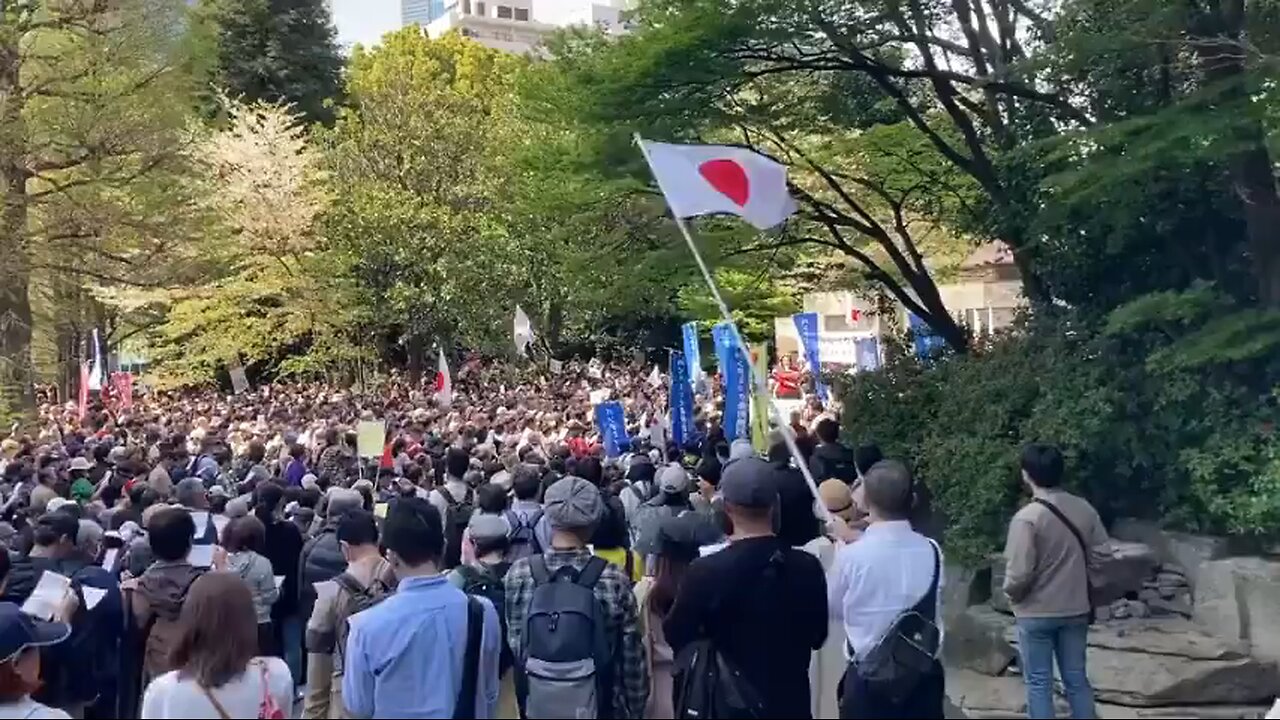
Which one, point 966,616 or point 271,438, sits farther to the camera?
point 271,438

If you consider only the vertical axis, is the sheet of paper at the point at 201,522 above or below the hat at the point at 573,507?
below

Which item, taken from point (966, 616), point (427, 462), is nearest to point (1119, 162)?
point (966, 616)

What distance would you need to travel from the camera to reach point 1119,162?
8.94m

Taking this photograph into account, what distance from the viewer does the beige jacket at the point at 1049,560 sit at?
5922 mm

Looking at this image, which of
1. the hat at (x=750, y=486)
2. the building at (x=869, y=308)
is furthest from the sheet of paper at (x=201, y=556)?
the building at (x=869, y=308)

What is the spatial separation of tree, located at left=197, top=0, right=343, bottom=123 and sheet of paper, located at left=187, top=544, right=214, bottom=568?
35.7m

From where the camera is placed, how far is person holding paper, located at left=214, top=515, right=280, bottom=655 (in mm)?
6195

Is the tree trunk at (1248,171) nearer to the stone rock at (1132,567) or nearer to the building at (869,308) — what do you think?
the stone rock at (1132,567)

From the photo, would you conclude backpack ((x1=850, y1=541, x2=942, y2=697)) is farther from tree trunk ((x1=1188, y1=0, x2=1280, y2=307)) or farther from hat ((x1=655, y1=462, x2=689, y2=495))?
tree trunk ((x1=1188, y1=0, x2=1280, y2=307))

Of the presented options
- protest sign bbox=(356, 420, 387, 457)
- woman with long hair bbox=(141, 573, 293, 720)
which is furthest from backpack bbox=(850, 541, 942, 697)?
protest sign bbox=(356, 420, 387, 457)

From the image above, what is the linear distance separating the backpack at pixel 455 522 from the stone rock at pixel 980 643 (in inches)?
144

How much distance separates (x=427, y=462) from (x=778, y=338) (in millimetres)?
29485

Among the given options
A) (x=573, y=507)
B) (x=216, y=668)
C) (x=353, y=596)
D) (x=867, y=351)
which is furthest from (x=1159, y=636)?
(x=867, y=351)

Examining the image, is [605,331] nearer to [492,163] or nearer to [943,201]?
[492,163]
